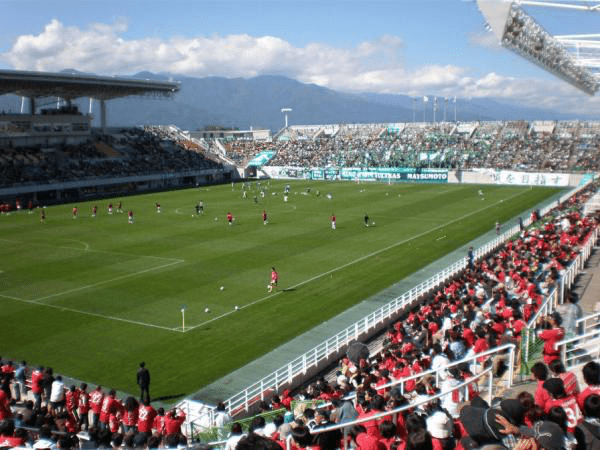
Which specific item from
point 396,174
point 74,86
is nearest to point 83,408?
point 74,86

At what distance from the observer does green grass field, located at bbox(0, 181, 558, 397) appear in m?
20.8

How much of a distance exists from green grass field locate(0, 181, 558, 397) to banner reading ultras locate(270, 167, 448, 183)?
20.9m

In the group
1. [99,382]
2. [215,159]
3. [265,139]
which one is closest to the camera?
[99,382]

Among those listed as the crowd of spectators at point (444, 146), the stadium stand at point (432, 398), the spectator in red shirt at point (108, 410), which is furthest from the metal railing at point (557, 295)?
the crowd of spectators at point (444, 146)

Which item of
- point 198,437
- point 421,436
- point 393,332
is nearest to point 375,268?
point 393,332

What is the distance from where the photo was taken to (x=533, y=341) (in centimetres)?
1260

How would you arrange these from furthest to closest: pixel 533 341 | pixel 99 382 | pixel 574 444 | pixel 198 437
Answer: pixel 99 382 → pixel 533 341 → pixel 198 437 → pixel 574 444

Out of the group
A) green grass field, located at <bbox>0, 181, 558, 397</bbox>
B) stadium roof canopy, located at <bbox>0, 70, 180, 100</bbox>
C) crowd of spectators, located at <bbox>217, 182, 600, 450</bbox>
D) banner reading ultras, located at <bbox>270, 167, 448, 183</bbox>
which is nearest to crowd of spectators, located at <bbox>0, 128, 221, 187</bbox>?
stadium roof canopy, located at <bbox>0, 70, 180, 100</bbox>

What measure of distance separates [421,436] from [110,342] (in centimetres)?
1802

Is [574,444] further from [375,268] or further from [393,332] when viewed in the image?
[375,268]

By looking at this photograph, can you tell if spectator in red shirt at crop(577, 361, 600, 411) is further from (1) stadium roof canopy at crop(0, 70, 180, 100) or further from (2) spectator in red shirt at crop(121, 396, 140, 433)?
(1) stadium roof canopy at crop(0, 70, 180, 100)

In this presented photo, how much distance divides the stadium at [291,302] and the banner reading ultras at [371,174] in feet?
20.3

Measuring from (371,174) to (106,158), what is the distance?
36218mm

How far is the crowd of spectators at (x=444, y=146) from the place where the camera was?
80875 millimetres
